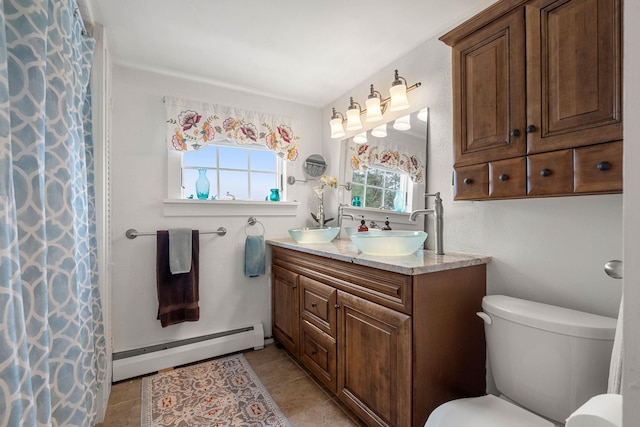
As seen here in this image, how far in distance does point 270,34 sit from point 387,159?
1.13m

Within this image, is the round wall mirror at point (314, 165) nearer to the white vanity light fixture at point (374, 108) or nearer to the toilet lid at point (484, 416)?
the white vanity light fixture at point (374, 108)

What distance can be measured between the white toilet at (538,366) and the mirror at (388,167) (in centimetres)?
87

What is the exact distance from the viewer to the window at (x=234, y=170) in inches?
92.7

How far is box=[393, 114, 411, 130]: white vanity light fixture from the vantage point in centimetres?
196

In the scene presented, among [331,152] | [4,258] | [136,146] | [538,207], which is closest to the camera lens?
[4,258]

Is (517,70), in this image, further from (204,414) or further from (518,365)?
(204,414)

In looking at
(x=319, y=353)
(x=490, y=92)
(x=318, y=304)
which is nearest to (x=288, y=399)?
(x=319, y=353)

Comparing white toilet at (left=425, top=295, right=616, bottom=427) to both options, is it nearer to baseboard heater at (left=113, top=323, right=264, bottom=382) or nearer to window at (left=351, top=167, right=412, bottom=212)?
window at (left=351, top=167, right=412, bottom=212)

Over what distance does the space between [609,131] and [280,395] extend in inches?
→ 79.6

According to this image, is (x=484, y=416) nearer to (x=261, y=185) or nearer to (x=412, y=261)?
(x=412, y=261)

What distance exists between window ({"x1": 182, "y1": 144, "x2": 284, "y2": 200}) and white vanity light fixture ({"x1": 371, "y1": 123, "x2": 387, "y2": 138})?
92 cm

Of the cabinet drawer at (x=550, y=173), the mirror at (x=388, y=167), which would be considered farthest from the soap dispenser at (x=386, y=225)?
the cabinet drawer at (x=550, y=173)

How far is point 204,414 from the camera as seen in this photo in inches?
64.2

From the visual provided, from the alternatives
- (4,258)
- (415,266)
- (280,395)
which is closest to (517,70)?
(415,266)
